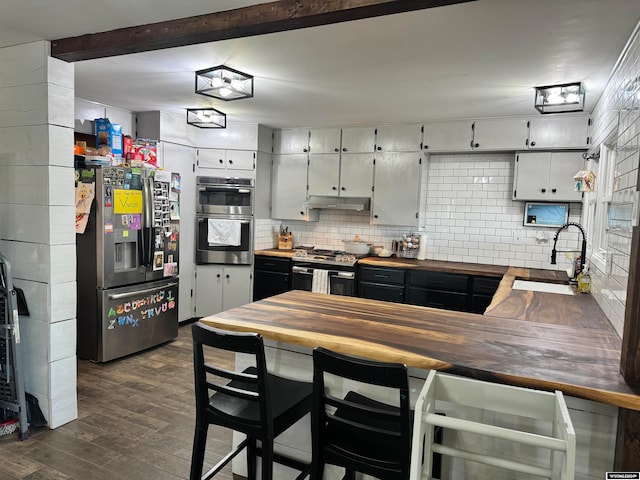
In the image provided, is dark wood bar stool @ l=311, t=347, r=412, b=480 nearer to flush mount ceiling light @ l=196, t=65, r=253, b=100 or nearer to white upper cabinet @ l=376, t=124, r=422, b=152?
flush mount ceiling light @ l=196, t=65, r=253, b=100

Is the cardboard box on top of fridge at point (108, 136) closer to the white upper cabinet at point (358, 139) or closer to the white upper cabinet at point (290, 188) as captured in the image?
A: the white upper cabinet at point (290, 188)

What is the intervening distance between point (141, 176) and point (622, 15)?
362cm

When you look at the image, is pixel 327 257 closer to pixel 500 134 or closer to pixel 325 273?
pixel 325 273

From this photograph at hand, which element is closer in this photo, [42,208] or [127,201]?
[42,208]

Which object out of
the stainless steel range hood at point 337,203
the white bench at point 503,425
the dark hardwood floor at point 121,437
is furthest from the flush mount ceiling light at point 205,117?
the white bench at point 503,425

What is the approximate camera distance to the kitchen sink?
349 centimetres

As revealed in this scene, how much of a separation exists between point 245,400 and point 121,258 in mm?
2565

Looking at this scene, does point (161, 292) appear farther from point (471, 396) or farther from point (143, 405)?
point (471, 396)

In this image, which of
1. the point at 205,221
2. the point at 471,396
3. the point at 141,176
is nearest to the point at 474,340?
the point at 471,396

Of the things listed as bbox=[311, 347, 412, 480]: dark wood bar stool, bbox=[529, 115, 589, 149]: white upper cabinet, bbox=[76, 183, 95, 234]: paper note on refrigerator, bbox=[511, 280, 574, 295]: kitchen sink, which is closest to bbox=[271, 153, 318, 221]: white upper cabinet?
bbox=[76, 183, 95, 234]: paper note on refrigerator

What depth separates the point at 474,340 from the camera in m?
1.86

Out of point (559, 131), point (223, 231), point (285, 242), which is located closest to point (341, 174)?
point (285, 242)

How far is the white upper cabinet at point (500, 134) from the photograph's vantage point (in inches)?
170

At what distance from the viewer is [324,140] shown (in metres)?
5.27
